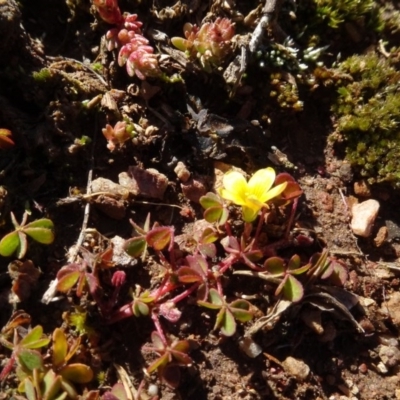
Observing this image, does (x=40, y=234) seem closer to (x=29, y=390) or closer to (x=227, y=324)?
(x=29, y=390)

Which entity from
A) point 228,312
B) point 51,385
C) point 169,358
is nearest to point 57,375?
point 51,385

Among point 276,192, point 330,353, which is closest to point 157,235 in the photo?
point 276,192

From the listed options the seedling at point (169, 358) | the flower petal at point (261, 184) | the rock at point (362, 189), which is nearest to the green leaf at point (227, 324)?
the seedling at point (169, 358)

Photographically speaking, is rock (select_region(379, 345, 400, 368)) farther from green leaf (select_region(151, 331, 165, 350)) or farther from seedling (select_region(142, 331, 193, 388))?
green leaf (select_region(151, 331, 165, 350))

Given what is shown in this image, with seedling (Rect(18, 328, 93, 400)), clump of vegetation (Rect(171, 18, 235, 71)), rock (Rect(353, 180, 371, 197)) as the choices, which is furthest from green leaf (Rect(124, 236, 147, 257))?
rock (Rect(353, 180, 371, 197))

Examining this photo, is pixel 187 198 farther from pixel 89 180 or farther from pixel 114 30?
pixel 114 30

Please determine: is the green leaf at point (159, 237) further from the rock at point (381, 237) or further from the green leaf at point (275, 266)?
the rock at point (381, 237)
